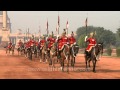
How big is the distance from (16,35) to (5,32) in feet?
123

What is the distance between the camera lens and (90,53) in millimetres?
20500

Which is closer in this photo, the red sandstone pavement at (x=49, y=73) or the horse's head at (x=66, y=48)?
the red sandstone pavement at (x=49, y=73)

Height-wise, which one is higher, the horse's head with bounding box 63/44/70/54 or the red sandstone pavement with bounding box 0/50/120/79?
the horse's head with bounding box 63/44/70/54

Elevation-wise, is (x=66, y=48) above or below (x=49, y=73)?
above

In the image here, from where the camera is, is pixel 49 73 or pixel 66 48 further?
pixel 66 48

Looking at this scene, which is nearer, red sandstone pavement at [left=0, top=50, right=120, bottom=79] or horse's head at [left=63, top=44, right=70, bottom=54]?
red sandstone pavement at [left=0, top=50, right=120, bottom=79]

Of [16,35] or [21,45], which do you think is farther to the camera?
[16,35]

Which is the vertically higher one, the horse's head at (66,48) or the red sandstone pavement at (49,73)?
Answer: the horse's head at (66,48)
